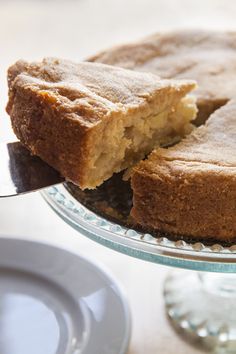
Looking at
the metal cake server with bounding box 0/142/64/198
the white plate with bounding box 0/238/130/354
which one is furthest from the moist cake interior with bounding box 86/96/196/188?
the white plate with bounding box 0/238/130/354

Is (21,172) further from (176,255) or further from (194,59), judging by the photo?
(194,59)

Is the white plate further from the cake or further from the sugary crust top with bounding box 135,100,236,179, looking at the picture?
the cake

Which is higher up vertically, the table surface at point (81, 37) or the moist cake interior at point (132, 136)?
the moist cake interior at point (132, 136)

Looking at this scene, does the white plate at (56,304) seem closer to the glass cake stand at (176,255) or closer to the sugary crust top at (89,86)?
the glass cake stand at (176,255)

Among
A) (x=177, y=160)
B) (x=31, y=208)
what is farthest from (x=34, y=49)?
(x=177, y=160)

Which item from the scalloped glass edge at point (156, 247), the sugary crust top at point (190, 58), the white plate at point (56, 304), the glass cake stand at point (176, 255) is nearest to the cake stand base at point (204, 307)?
the glass cake stand at point (176, 255)

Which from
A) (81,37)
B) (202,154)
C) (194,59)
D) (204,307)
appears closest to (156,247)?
(202,154)
